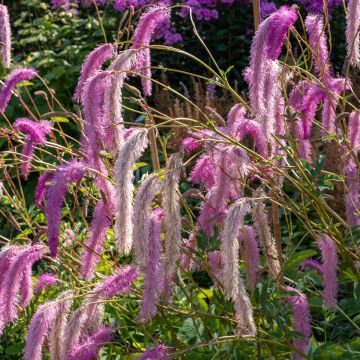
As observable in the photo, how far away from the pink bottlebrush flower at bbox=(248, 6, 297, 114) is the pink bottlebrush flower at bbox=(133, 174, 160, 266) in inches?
14.6

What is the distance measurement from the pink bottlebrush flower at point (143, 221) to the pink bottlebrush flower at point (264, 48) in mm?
371

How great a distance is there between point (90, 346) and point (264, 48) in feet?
3.10

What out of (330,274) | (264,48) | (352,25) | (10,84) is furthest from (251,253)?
(10,84)

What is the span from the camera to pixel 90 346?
2570 mm

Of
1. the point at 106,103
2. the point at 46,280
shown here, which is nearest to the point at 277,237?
the point at 46,280

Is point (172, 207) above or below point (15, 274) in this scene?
above

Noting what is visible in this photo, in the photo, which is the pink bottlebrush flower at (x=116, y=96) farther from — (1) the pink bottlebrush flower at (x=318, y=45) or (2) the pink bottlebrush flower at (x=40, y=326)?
(1) the pink bottlebrush flower at (x=318, y=45)

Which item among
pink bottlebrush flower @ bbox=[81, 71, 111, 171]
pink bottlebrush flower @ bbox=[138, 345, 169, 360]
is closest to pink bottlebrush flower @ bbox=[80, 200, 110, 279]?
pink bottlebrush flower @ bbox=[81, 71, 111, 171]

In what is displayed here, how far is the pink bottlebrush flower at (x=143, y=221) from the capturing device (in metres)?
2.03

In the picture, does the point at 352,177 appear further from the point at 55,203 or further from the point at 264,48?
the point at 55,203

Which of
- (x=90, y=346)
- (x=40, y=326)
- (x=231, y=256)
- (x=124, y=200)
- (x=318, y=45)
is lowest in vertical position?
(x=90, y=346)

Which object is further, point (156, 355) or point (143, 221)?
point (156, 355)

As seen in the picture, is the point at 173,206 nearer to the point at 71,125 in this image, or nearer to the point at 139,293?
the point at 139,293

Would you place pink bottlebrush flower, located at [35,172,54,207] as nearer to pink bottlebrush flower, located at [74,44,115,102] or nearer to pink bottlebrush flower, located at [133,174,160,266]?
pink bottlebrush flower, located at [74,44,115,102]
